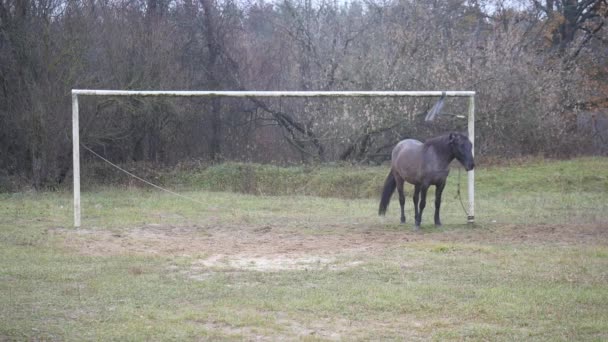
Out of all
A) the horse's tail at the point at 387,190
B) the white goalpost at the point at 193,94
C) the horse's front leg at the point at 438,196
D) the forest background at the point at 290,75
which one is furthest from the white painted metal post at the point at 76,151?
the forest background at the point at 290,75

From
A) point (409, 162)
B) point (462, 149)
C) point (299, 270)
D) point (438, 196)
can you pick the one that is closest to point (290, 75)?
point (409, 162)

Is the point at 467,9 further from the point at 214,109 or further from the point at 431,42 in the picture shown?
the point at 214,109

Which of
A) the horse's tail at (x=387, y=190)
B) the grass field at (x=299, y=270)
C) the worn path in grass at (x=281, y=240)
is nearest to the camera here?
the grass field at (x=299, y=270)

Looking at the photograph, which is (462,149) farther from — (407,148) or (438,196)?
(407,148)

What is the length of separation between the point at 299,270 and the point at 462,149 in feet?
15.2

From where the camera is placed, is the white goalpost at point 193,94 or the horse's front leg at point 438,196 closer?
the white goalpost at point 193,94

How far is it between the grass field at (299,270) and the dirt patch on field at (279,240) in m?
0.03

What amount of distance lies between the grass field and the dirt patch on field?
0.11 feet

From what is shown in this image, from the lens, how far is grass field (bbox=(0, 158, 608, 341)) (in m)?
6.39

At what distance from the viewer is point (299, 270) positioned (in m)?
8.96

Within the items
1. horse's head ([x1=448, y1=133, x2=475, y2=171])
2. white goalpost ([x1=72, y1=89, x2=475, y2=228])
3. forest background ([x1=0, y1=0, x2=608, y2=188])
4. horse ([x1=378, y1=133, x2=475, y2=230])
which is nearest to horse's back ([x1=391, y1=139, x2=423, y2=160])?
horse ([x1=378, y1=133, x2=475, y2=230])

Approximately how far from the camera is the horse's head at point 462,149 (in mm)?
12281

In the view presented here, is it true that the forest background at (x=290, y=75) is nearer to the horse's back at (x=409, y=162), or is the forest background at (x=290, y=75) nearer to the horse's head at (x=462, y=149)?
the horse's back at (x=409, y=162)

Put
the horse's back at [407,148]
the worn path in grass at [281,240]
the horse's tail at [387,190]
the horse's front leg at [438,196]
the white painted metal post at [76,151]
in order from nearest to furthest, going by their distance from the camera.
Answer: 1. the worn path in grass at [281,240]
2. the white painted metal post at [76,151]
3. the horse's front leg at [438,196]
4. the horse's back at [407,148]
5. the horse's tail at [387,190]
